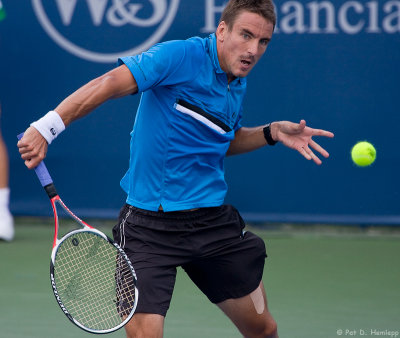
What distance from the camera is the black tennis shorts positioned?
3354 millimetres

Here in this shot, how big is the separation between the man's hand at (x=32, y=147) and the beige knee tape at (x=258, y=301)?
1056mm

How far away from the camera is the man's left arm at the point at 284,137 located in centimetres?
364

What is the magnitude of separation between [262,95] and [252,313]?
3043 mm

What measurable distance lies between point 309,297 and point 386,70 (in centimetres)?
198

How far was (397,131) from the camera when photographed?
640 centimetres

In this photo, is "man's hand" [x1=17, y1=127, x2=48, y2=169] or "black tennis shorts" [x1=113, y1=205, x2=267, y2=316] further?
"black tennis shorts" [x1=113, y1=205, x2=267, y2=316]

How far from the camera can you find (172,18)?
256 inches

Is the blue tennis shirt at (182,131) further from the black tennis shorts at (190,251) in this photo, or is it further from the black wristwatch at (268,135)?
the black wristwatch at (268,135)

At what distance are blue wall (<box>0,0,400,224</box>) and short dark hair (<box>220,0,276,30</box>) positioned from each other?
2.94 meters

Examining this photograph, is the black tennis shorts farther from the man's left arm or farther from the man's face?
the man's face

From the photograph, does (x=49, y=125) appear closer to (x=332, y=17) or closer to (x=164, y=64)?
(x=164, y=64)

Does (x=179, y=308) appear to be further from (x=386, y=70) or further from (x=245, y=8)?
(x=386, y=70)

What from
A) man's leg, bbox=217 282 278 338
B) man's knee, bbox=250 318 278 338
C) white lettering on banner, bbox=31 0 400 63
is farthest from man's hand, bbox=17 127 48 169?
white lettering on banner, bbox=31 0 400 63

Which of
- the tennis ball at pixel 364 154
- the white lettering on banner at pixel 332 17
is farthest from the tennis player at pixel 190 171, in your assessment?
the white lettering on banner at pixel 332 17
